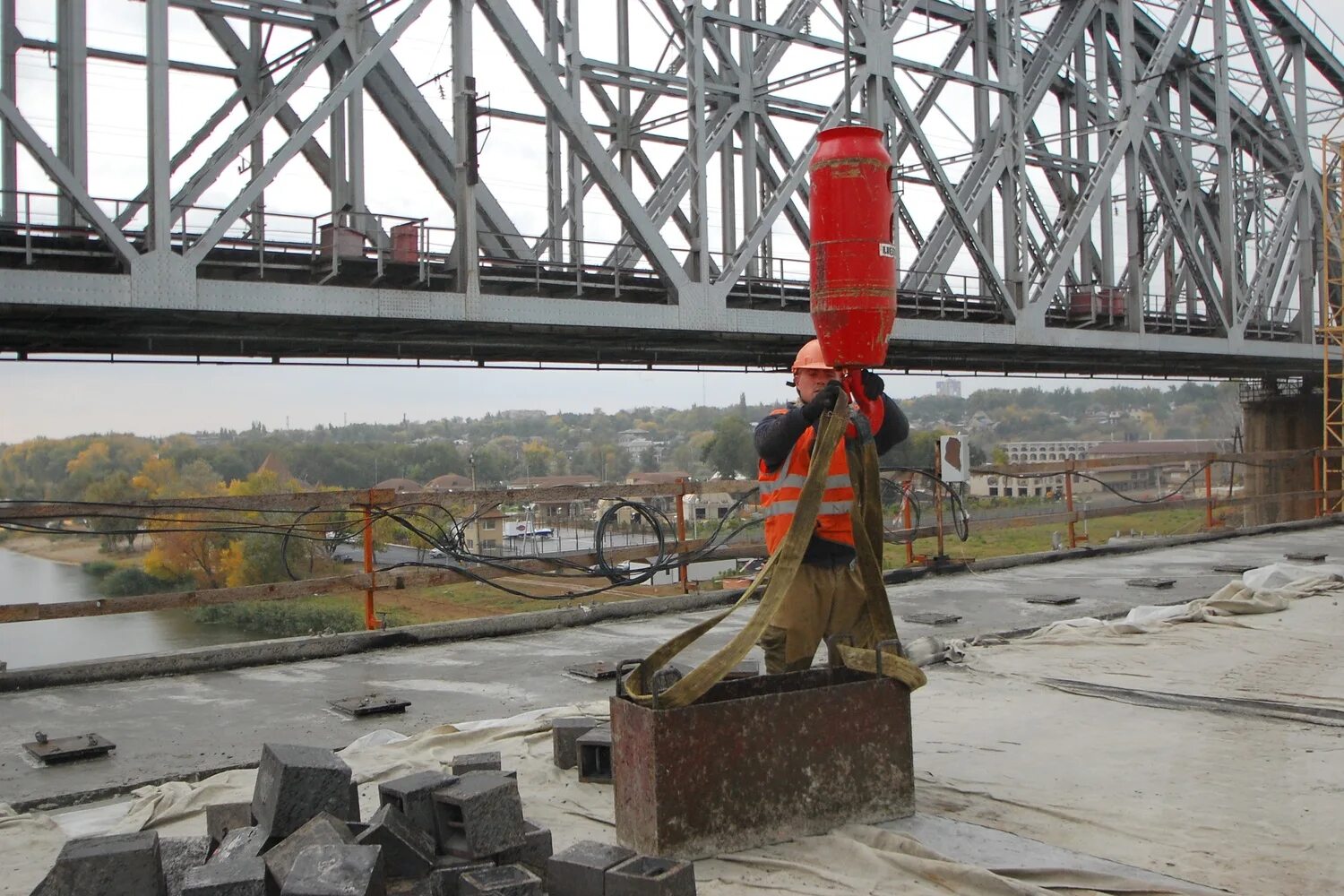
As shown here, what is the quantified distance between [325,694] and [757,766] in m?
3.80

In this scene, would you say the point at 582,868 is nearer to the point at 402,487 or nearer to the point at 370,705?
the point at 370,705

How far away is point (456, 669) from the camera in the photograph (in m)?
7.85

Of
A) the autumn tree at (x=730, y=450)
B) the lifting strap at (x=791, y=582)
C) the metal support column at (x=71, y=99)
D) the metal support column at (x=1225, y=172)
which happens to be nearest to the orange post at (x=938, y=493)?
the lifting strap at (x=791, y=582)

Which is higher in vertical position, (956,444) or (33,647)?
(956,444)

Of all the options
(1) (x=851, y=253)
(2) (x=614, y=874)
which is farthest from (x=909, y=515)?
(2) (x=614, y=874)

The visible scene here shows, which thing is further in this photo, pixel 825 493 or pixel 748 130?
pixel 748 130

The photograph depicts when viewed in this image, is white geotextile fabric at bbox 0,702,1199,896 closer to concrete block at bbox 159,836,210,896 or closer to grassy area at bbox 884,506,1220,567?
concrete block at bbox 159,836,210,896

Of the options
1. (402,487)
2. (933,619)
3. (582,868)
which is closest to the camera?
(582,868)

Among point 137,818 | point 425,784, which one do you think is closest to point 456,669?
point 137,818

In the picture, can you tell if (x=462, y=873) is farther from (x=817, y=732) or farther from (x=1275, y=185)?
(x=1275, y=185)

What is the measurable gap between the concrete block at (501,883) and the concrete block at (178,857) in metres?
0.87

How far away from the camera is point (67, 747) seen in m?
5.62

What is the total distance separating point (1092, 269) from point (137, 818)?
37226mm

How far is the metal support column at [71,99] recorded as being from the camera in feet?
56.2
